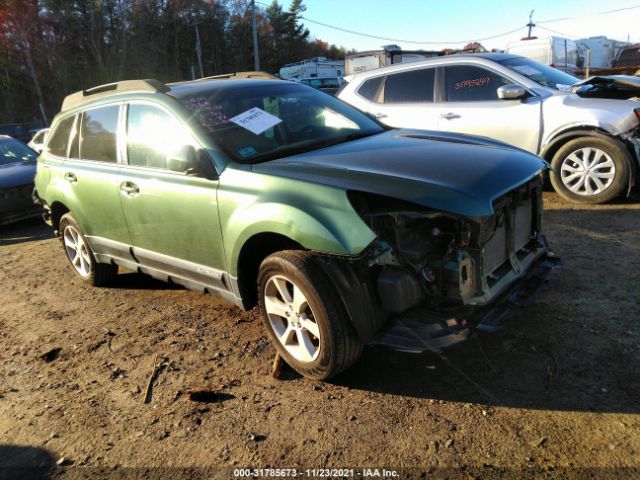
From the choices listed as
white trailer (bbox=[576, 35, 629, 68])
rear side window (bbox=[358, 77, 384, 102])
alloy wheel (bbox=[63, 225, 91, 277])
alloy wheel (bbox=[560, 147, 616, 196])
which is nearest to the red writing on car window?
rear side window (bbox=[358, 77, 384, 102])

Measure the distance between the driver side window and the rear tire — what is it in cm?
141

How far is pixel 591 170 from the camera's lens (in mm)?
5727

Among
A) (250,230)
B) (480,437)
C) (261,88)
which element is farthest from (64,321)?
(480,437)

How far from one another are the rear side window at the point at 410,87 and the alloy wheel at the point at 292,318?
4.72 meters

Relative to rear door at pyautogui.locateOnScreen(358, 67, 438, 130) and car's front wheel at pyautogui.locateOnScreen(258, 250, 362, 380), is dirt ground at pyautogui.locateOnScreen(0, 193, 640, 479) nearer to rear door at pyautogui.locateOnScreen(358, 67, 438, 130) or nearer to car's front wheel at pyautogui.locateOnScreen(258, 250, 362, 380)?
car's front wheel at pyautogui.locateOnScreen(258, 250, 362, 380)

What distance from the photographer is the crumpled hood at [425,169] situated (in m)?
2.58

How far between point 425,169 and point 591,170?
3.86 meters

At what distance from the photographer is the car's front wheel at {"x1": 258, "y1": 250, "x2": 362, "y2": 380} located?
2.73 m

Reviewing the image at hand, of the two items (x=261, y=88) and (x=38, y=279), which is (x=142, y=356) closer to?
(x=261, y=88)

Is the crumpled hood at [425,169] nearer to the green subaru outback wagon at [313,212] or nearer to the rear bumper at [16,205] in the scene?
the green subaru outback wagon at [313,212]

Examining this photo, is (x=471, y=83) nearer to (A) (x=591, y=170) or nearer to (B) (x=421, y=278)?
(A) (x=591, y=170)

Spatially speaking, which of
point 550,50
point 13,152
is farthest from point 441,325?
point 550,50

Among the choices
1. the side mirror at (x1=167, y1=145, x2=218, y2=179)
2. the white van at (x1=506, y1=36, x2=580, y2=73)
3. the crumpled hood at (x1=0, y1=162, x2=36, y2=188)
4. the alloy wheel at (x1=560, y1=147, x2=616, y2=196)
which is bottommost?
the alloy wheel at (x1=560, y1=147, x2=616, y2=196)

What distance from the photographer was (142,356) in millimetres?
3617
